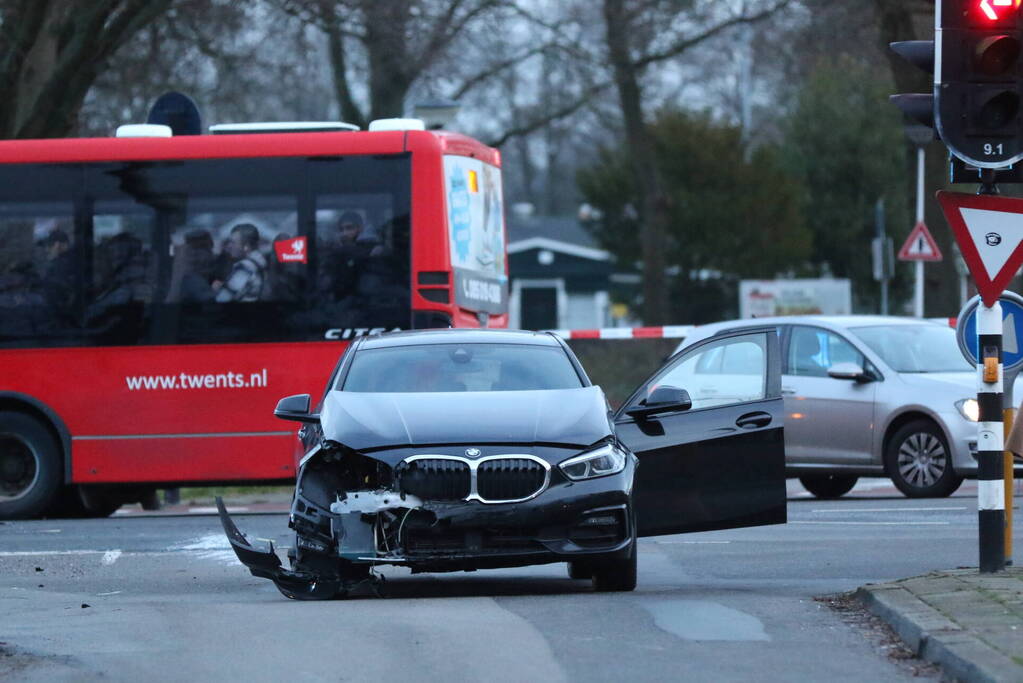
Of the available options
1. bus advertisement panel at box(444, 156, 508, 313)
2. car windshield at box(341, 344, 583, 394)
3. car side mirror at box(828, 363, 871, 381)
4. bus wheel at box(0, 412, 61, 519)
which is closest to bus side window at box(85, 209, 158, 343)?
bus wheel at box(0, 412, 61, 519)

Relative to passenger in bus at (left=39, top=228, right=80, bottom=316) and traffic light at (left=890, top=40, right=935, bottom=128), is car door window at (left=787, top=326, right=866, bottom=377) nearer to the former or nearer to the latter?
passenger in bus at (left=39, top=228, right=80, bottom=316)

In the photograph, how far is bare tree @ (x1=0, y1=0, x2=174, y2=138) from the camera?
22.1 metres

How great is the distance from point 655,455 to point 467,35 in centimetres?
2216

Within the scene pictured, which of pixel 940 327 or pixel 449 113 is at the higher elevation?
pixel 449 113

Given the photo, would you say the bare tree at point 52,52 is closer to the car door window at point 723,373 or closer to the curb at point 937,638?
the car door window at point 723,373

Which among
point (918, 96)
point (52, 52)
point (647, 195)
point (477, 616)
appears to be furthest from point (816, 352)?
point (647, 195)

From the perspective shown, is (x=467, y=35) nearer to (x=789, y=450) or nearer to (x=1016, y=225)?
(x=789, y=450)

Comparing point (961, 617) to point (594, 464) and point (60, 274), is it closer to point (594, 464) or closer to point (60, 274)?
point (594, 464)

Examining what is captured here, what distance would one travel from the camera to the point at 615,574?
10094mm

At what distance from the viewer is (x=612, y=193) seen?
50469 mm

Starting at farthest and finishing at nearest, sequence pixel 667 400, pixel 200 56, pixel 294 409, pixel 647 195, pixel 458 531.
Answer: pixel 647 195
pixel 200 56
pixel 294 409
pixel 667 400
pixel 458 531

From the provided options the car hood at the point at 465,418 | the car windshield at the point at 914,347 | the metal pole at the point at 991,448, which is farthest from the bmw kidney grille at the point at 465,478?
the car windshield at the point at 914,347

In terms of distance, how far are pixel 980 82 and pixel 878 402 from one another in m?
7.00

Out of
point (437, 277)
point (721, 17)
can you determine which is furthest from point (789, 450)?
point (721, 17)
